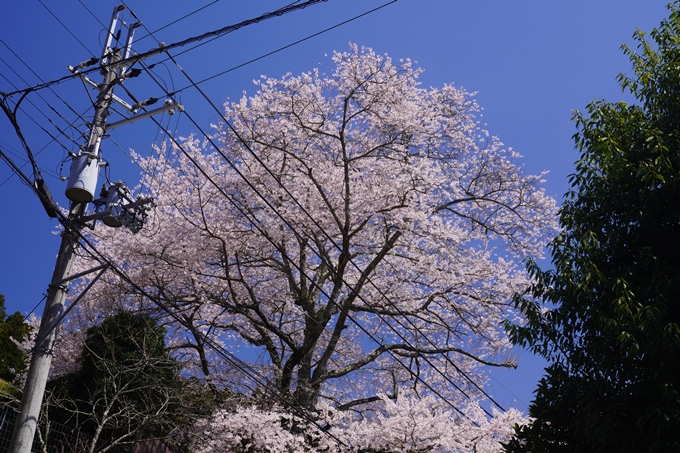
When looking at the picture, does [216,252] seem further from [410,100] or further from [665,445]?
[665,445]

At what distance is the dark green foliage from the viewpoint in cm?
1884

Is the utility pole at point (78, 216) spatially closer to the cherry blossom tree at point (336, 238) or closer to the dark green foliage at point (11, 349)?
the cherry blossom tree at point (336, 238)

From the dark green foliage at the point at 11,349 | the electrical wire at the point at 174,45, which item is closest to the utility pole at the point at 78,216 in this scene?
the electrical wire at the point at 174,45

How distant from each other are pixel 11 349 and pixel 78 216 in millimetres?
13645

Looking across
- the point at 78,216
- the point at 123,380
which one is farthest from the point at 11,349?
the point at 78,216

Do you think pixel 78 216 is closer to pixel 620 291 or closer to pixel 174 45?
pixel 174 45

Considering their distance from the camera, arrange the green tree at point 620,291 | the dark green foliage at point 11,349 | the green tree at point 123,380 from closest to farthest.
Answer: the green tree at point 620,291 → the green tree at point 123,380 → the dark green foliage at point 11,349

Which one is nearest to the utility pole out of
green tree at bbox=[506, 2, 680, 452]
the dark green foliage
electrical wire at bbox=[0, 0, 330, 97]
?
electrical wire at bbox=[0, 0, 330, 97]

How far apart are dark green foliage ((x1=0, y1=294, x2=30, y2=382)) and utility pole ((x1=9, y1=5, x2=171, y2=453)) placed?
36.4ft

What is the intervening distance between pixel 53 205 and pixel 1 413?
11.7 feet

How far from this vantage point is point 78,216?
883cm

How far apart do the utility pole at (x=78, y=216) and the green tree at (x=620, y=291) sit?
5547 mm

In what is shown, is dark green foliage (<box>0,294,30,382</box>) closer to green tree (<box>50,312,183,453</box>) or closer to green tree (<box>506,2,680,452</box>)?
green tree (<box>50,312,183,453</box>)

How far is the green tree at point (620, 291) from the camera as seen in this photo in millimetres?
6410
